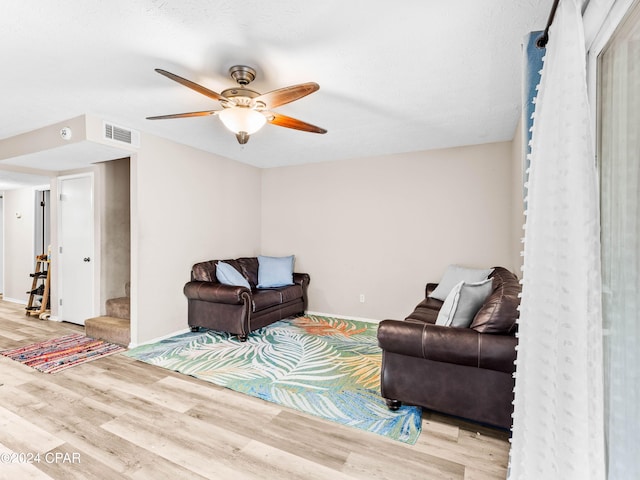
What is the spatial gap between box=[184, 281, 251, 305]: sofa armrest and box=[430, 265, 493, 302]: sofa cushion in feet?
7.30

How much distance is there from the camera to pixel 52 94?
2770 mm

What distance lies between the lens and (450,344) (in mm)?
2090

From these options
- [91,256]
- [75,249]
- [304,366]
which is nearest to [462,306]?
[304,366]

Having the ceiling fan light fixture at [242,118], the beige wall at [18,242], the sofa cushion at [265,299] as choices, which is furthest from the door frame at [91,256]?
the ceiling fan light fixture at [242,118]

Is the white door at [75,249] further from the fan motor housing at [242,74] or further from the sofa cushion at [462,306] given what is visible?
the sofa cushion at [462,306]

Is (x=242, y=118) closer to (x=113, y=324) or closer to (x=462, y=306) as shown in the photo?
(x=462, y=306)

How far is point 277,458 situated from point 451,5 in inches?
103

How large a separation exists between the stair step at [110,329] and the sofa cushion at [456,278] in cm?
357

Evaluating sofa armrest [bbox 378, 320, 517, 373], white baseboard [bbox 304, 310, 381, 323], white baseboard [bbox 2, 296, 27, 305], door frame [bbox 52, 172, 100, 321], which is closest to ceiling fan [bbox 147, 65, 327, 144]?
sofa armrest [bbox 378, 320, 517, 373]

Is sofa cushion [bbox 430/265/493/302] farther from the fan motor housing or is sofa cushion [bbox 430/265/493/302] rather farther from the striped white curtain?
the fan motor housing

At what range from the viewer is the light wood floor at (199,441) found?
5.88 ft

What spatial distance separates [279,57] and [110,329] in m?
3.54

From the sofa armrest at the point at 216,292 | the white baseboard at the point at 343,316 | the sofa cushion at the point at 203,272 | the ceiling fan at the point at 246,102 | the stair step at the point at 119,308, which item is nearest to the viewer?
the ceiling fan at the point at 246,102

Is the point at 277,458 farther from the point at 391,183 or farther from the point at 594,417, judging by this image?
the point at 391,183
